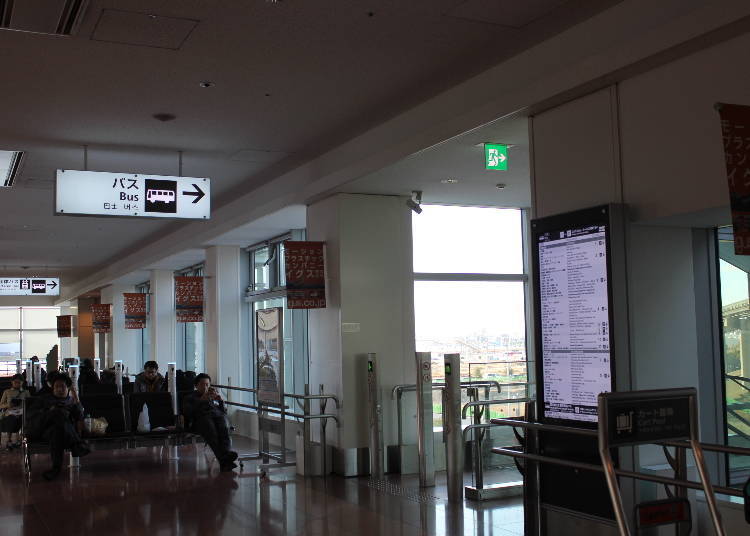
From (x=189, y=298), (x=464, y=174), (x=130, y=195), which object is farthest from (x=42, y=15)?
(x=189, y=298)

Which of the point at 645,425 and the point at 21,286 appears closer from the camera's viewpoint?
the point at 645,425

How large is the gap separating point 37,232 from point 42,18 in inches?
468

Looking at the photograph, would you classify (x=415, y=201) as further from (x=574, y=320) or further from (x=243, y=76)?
(x=574, y=320)

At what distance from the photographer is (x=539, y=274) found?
19.9 ft

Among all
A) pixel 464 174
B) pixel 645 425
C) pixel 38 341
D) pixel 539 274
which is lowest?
pixel 645 425

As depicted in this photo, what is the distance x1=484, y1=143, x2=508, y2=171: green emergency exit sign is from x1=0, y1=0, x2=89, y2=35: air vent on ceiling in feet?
11.9

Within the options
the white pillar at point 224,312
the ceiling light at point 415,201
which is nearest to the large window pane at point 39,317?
the white pillar at point 224,312

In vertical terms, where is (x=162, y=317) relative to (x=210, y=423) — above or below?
above

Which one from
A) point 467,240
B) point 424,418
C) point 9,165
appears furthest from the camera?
point 467,240

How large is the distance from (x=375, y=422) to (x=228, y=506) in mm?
2068

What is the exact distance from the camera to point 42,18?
5285mm

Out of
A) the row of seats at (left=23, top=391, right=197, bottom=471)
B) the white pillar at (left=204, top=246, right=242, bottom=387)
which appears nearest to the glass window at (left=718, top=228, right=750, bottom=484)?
the row of seats at (left=23, top=391, right=197, bottom=471)

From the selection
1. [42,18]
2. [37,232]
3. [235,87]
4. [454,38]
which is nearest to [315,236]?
[235,87]

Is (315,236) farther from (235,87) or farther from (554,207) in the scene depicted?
(554,207)
